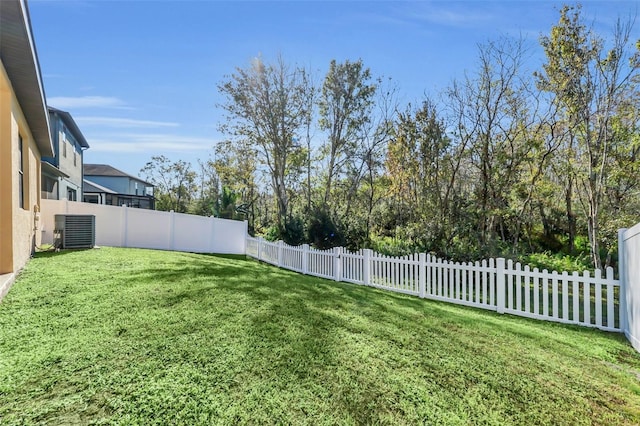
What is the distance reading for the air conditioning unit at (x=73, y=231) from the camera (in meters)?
7.90

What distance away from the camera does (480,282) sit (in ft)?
25.4

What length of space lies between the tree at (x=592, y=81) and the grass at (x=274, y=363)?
5647 millimetres

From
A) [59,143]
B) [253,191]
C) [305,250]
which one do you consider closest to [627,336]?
[305,250]

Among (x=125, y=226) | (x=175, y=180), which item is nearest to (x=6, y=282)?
(x=125, y=226)

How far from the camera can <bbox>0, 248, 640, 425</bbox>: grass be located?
90.6 inches

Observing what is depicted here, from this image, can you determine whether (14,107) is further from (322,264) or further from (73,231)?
(322,264)

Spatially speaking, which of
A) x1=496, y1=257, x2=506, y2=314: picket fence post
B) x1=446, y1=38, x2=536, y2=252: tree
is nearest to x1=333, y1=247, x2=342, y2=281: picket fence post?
x1=496, y1=257, x2=506, y2=314: picket fence post

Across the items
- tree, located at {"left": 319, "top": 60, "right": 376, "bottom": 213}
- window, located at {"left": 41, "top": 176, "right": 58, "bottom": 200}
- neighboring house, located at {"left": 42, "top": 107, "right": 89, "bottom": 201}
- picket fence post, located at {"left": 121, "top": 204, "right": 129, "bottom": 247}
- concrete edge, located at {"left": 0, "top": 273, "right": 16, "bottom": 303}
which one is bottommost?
concrete edge, located at {"left": 0, "top": 273, "right": 16, "bottom": 303}

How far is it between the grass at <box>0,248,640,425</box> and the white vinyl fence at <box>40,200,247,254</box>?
6.76 m

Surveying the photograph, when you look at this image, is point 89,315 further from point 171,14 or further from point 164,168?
point 164,168

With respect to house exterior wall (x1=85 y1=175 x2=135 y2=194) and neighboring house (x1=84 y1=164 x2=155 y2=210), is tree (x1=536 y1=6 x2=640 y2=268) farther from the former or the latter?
house exterior wall (x1=85 y1=175 x2=135 y2=194)

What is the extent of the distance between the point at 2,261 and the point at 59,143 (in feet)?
40.4

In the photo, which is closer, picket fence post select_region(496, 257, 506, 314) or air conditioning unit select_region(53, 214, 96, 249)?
picket fence post select_region(496, 257, 506, 314)

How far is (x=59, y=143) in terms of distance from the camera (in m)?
14.1
